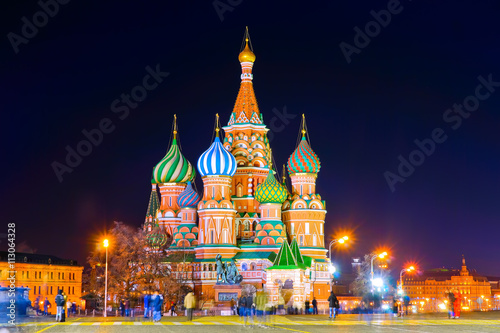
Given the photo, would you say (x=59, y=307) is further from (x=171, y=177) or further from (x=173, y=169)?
(x=173, y=169)

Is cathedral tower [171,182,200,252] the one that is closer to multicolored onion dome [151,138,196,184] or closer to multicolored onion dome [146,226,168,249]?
multicolored onion dome [146,226,168,249]

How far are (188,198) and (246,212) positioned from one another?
6.69 m

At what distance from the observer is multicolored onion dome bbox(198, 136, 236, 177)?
83938 mm

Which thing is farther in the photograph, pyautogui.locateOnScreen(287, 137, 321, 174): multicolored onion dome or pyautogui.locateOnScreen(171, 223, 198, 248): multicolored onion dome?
pyautogui.locateOnScreen(287, 137, 321, 174): multicolored onion dome

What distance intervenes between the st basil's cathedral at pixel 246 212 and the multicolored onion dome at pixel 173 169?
12 cm

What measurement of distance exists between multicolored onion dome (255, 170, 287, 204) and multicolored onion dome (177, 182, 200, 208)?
739cm

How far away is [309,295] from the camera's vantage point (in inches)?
3086

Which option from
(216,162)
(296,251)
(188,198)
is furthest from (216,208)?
(296,251)

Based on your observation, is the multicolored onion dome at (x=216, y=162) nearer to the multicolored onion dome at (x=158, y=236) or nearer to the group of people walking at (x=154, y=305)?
the multicolored onion dome at (x=158, y=236)

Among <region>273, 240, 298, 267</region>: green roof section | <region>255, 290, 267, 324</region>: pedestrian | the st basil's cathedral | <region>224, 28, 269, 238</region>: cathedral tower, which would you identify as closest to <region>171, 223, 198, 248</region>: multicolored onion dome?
the st basil's cathedral

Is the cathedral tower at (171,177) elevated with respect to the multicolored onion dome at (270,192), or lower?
elevated

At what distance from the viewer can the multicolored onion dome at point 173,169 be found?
305 ft

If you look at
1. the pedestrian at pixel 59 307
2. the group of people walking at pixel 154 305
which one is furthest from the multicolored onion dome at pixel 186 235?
the pedestrian at pixel 59 307

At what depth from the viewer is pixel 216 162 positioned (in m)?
83.8
